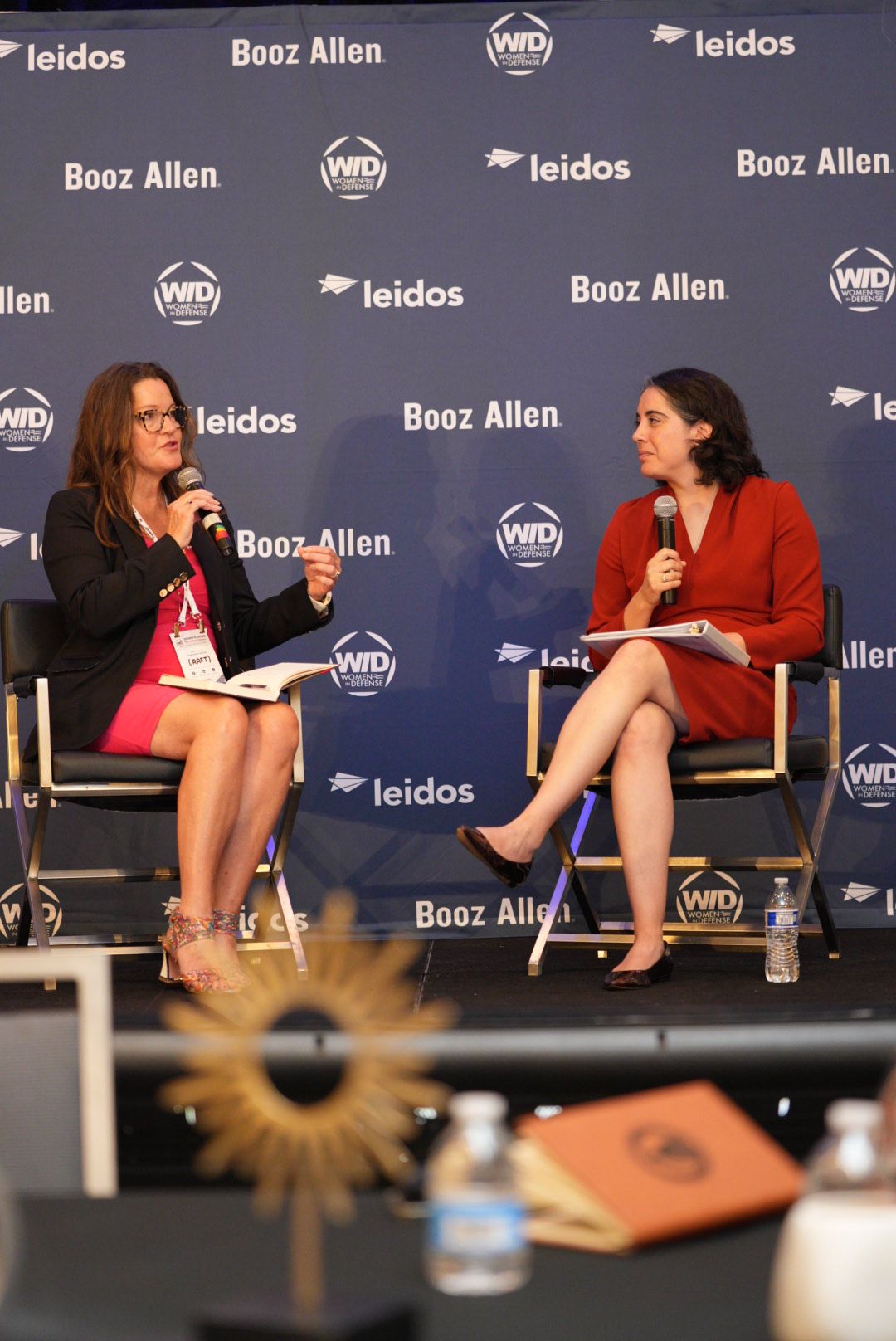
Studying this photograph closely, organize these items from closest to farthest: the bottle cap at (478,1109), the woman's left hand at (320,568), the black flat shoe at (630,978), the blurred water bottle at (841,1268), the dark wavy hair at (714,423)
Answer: the blurred water bottle at (841,1268) < the bottle cap at (478,1109) < the black flat shoe at (630,978) < the woman's left hand at (320,568) < the dark wavy hair at (714,423)

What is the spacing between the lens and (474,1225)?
830 mm

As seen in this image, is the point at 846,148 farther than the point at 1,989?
Yes

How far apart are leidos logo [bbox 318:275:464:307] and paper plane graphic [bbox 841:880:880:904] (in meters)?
1.89

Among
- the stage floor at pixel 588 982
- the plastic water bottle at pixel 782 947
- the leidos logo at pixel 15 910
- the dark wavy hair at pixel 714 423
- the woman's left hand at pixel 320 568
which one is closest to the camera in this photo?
the stage floor at pixel 588 982

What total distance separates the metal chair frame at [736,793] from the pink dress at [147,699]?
2.58 ft

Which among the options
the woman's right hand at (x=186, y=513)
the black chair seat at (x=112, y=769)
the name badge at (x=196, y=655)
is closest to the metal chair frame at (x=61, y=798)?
the black chair seat at (x=112, y=769)

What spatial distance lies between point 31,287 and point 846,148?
7.37 ft

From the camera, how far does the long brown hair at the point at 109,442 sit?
342cm

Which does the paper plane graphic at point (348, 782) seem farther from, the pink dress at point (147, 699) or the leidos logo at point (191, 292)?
the leidos logo at point (191, 292)

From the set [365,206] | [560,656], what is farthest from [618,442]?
[365,206]

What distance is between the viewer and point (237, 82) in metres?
4.27

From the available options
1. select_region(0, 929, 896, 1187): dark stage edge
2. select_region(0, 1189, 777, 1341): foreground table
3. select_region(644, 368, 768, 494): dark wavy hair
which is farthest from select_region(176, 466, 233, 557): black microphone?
select_region(0, 1189, 777, 1341): foreground table

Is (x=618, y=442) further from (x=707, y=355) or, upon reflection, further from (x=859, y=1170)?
(x=859, y=1170)

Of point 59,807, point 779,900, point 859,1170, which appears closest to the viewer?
A: point 859,1170
